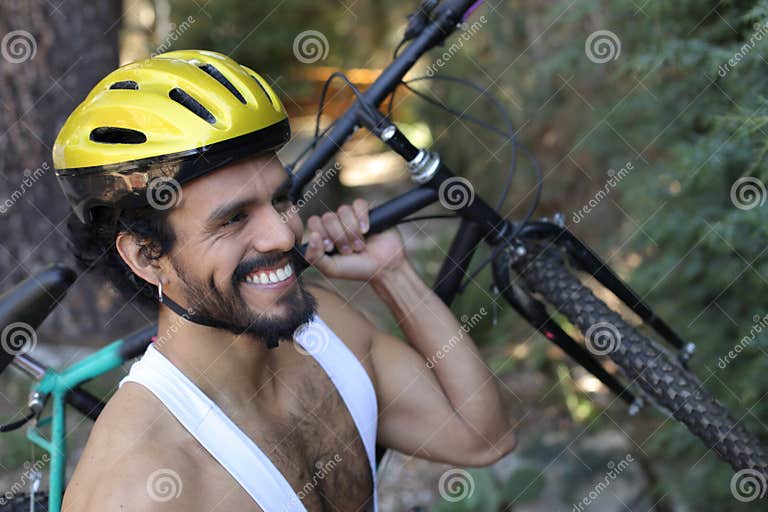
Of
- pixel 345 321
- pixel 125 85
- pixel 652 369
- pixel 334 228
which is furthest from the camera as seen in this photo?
pixel 345 321

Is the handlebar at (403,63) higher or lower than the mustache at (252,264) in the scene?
higher

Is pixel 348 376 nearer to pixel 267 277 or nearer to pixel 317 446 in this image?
pixel 317 446

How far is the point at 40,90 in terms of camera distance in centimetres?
510

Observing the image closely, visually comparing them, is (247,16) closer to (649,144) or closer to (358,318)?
(649,144)

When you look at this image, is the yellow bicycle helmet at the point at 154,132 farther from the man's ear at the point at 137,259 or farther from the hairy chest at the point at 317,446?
the hairy chest at the point at 317,446

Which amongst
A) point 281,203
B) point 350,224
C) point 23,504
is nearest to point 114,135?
point 281,203

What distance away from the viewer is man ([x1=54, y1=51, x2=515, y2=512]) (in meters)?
1.84

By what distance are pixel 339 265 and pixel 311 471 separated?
0.57 m

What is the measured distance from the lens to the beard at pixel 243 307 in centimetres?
197

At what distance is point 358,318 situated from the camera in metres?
2.51

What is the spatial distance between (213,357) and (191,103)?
61cm

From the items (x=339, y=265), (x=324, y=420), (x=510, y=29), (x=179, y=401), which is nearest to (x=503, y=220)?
(x=339, y=265)

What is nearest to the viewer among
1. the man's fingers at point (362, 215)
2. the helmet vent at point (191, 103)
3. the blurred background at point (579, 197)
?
the helmet vent at point (191, 103)

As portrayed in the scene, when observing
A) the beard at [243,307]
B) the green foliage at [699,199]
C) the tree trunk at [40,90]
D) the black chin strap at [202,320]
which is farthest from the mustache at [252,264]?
the tree trunk at [40,90]
